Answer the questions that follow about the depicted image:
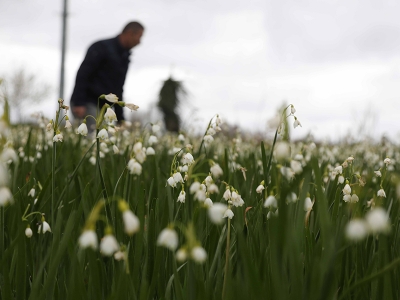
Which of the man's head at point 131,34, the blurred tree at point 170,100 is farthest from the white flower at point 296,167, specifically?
the blurred tree at point 170,100

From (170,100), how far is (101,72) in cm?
644

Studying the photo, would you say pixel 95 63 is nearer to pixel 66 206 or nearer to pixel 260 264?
pixel 66 206

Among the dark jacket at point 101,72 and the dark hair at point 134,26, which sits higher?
the dark hair at point 134,26

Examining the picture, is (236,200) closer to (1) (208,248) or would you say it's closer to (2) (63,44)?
(1) (208,248)

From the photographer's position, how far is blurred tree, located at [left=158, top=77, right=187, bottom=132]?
12094 millimetres

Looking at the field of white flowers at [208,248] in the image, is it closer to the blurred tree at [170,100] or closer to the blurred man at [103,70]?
the blurred man at [103,70]

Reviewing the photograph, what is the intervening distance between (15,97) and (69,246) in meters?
25.1

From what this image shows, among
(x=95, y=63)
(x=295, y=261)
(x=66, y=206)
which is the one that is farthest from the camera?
(x=95, y=63)

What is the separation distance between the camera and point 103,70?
226 inches

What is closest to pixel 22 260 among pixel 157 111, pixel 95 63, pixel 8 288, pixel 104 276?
pixel 8 288

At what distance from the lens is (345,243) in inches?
53.3

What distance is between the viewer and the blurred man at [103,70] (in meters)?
5.55

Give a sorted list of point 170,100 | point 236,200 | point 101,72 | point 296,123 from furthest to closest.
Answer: point 170,100 → point 101,72 → point 296,123 → point 236,200

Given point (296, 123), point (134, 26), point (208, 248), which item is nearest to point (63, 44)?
point (134, 26)
